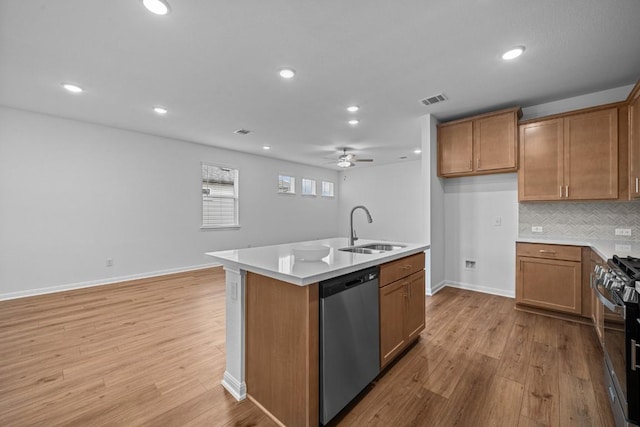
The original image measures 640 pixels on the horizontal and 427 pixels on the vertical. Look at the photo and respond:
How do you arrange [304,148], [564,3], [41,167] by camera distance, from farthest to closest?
1. [304,148]
2. [41,167]
3. [564,3]

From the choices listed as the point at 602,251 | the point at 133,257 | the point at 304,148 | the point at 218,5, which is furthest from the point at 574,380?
the point at 133,257

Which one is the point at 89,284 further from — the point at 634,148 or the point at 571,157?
Result: the point at 634,148

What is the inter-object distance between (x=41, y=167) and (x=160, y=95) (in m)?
2.33

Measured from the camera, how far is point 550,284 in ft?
10.00

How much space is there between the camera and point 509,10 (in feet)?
6.08

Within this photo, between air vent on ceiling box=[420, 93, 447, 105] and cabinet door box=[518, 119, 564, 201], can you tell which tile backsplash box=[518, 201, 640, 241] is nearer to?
cabinet door box=[518, 119, 564, 201]

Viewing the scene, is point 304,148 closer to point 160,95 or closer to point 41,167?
point 160,95

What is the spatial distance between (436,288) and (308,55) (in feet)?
11.7

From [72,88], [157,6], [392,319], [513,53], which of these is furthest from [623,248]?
[72,88]

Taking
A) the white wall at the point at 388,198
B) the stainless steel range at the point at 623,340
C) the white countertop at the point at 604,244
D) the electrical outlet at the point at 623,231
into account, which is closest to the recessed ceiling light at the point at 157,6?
the stainless steel range at the point at 623,340

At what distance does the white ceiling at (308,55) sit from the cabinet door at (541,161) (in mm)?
411

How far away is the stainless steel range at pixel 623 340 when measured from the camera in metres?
1.31

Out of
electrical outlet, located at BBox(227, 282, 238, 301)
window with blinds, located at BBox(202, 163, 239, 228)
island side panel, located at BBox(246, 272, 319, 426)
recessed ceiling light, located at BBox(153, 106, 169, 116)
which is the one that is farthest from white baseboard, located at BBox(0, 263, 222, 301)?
island side panel, located at BBox(246, 272, 319, 426)

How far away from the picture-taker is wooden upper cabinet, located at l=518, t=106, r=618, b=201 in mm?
2875
